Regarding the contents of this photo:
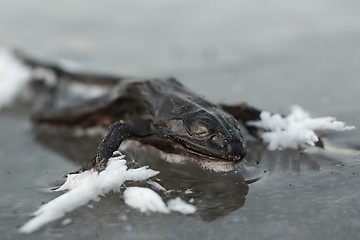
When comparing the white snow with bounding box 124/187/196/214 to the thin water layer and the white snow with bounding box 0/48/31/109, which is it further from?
the white snow with bounding box 0/48/31/109

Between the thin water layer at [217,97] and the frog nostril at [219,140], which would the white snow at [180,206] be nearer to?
the thin water layer at [217,97]

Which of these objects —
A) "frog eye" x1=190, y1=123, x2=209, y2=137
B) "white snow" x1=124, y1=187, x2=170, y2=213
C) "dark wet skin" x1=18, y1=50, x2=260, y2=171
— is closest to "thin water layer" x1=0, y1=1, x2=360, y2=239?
"white snow" x1=124, y1=187, x2=170, y2=213

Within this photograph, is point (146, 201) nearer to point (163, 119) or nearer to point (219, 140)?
point (219, 140)

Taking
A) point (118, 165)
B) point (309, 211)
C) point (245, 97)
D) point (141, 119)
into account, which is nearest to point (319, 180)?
point (309, 211)

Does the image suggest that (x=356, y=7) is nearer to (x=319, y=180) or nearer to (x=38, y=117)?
(x=38, y=117)

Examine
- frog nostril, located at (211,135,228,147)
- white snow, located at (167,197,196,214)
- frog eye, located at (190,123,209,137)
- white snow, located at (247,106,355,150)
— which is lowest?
white snow, located at (167,197,196,214)

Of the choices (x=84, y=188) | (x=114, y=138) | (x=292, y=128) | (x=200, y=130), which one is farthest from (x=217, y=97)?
(x=84, y=188)

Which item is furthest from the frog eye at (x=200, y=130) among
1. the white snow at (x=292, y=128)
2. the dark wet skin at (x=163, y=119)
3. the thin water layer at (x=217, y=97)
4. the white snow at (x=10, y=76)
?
the white snow at (x=10, y=76)
